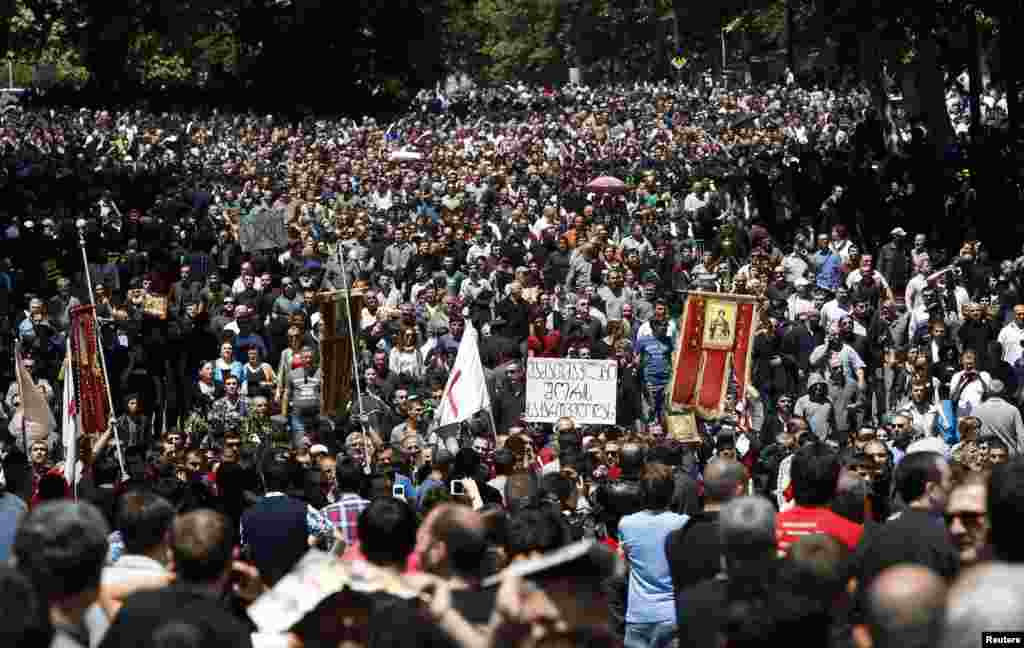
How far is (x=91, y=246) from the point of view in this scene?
27062 millimetres

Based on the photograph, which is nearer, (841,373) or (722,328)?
(722,328)

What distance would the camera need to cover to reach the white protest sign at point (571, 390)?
712 inches

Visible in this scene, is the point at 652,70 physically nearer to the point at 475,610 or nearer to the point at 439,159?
the point at 439,159

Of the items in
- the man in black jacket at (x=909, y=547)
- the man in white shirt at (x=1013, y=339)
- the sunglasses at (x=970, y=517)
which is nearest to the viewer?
the sunglasses at (x=970, y=517)

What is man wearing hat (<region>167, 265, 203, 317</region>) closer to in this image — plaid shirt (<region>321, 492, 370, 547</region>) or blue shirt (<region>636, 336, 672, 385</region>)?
blue shirt (<region>636, 336, 672, 385</region>)

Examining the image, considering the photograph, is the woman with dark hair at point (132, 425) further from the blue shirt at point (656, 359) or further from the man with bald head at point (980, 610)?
the man with bald head at point (980, 610)

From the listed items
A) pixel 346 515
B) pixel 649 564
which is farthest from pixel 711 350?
pixel 346 515

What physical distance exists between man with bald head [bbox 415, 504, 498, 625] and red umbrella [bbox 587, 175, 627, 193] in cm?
2993

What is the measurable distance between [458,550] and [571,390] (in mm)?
11690

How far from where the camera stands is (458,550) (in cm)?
655

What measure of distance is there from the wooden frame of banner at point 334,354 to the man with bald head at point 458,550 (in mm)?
9374

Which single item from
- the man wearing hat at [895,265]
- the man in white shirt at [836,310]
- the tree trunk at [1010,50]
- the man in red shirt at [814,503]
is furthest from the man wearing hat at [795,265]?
the man in red shirt at [814,503]

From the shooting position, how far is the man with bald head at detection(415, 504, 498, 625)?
6457 mm

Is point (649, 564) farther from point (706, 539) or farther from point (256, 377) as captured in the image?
point (256, 377)
